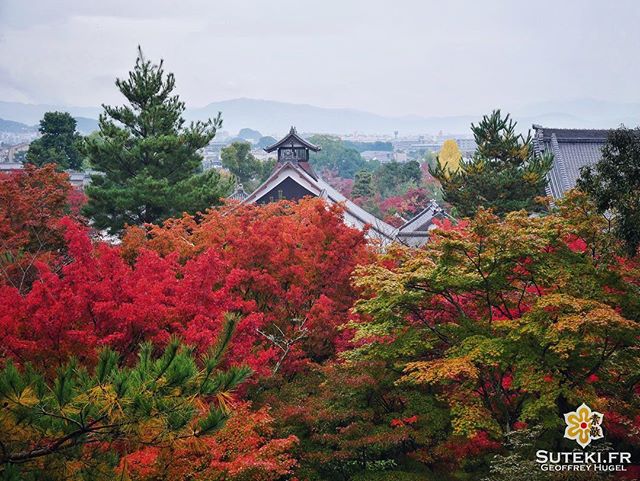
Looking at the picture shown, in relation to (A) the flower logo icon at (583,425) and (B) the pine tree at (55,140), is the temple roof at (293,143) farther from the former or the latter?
(A) the flower logo icon at (583,425)

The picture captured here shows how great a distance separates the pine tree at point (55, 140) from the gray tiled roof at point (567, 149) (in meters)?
32.0

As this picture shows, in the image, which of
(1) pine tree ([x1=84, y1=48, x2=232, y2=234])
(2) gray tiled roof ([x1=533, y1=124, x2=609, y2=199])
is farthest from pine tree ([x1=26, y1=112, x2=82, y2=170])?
(2) gray tiled roof ([x1=533, y1=124, x2=609, y2=199])

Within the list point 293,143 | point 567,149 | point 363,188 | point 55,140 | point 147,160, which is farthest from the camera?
point 363,188

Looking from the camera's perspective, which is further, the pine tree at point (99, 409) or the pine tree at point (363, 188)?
the pine tree at point (363, 188)

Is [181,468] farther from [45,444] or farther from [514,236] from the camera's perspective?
[514,236]

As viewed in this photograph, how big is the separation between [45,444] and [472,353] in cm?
628

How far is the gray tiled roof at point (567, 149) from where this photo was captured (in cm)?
2764

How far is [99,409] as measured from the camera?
549 cm

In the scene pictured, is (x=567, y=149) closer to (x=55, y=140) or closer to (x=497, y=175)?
(x=497, y=175)

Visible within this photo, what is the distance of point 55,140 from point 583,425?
4566cm

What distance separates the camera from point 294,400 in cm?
1206

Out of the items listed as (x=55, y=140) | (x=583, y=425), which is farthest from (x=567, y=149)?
(x=55, y=140)

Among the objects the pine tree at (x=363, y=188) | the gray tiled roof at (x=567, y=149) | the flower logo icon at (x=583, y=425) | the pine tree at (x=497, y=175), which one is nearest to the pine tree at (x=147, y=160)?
the pine tree at (x=497, y=175)

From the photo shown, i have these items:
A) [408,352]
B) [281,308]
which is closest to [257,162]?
[281,308]
